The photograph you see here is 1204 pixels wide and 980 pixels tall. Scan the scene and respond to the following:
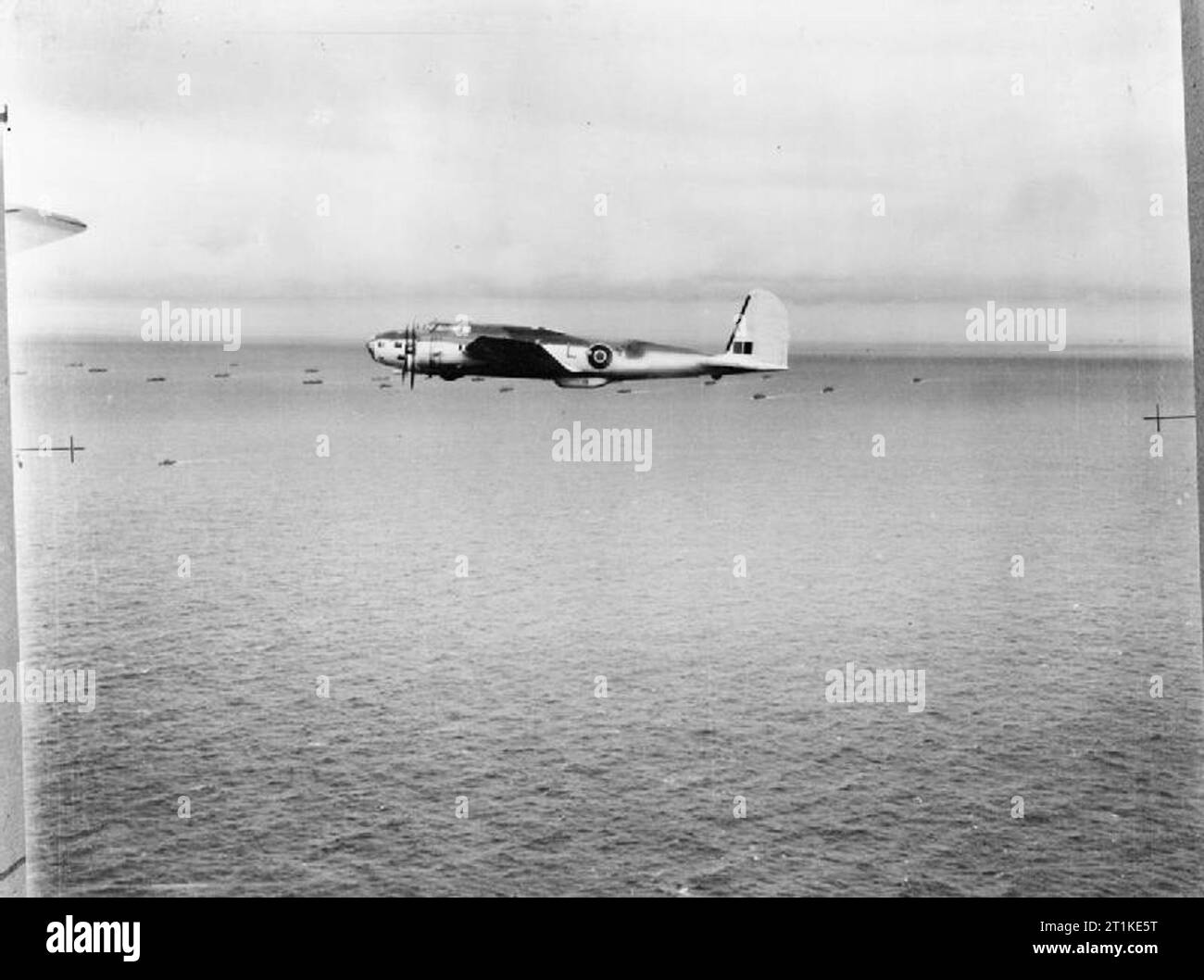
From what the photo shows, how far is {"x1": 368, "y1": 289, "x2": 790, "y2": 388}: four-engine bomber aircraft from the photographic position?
454cm

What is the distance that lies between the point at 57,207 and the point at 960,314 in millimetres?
3816

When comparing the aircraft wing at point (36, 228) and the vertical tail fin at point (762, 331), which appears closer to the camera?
the aircraft wing at point (36, 228)

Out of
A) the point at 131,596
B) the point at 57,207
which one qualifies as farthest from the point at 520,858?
the point at 57,207

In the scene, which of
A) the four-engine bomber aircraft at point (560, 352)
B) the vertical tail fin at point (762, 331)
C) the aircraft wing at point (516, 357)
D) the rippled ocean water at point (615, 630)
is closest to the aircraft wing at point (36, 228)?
the rippled ocean water at point (615, 630)

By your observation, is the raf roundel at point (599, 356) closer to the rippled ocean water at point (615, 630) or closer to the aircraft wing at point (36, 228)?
the rippled ocean water at point (615, 630)

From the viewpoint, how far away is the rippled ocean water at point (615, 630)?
4.46 m

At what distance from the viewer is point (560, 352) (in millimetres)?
4582

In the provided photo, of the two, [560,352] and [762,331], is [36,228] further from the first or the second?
[762,331]

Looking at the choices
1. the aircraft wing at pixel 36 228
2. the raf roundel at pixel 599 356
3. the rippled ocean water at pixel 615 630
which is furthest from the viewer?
the raf roundel at pixel 599 356

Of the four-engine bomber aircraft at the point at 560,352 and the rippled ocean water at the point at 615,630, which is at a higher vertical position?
the four-engine bomber aircraft at the point at 560,352

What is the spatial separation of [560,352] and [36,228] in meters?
2.19

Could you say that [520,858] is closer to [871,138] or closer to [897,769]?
[897,769]

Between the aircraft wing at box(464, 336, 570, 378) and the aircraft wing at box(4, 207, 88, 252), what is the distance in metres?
1.68

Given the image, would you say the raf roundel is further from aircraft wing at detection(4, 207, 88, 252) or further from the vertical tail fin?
aircraft wing at detection(4, 207, 88, 252)
